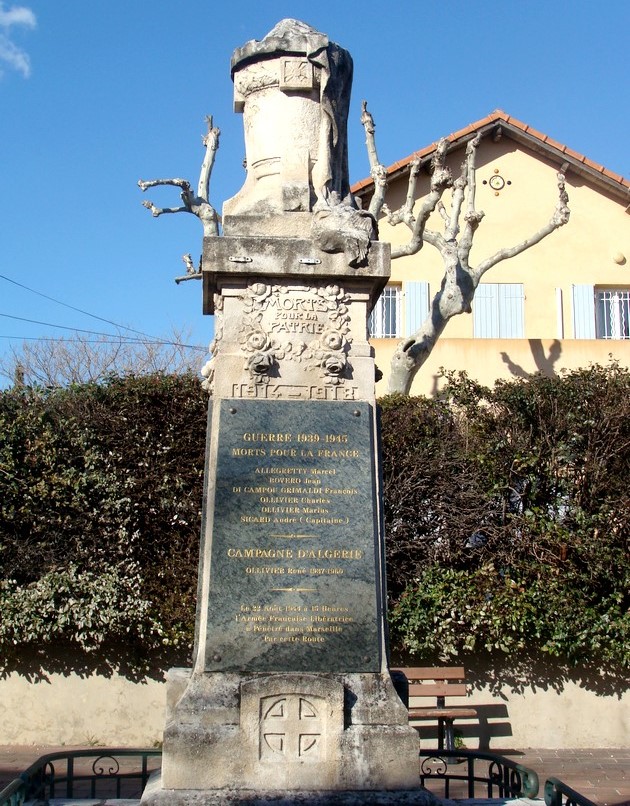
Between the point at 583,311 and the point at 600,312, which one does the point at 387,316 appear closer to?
the point at 583,311

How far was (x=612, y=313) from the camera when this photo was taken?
63.2ft

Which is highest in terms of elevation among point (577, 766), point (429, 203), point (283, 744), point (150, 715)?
point (429, 203)

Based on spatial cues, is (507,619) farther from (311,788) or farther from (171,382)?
(311,788)

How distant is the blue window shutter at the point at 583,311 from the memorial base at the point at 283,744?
1463 centimetres

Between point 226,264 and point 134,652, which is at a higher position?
point 226,264

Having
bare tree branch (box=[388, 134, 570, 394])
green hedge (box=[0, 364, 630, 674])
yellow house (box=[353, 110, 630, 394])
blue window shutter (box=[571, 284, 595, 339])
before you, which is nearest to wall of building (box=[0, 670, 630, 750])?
green hedge (box=[0, 364, 630, 674])

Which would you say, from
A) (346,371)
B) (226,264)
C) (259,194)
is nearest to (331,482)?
(346,371)

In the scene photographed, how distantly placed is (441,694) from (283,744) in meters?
5.89

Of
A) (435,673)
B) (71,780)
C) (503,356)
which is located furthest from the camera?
(503,356)

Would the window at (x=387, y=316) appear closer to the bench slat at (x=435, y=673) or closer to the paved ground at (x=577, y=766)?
the bench slat at (x=435, y=673)

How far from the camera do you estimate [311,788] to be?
5055mm

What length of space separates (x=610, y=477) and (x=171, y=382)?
533cm

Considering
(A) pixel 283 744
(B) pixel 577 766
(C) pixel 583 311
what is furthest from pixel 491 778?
(C) pixel 583 311

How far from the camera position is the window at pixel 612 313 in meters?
19.1
